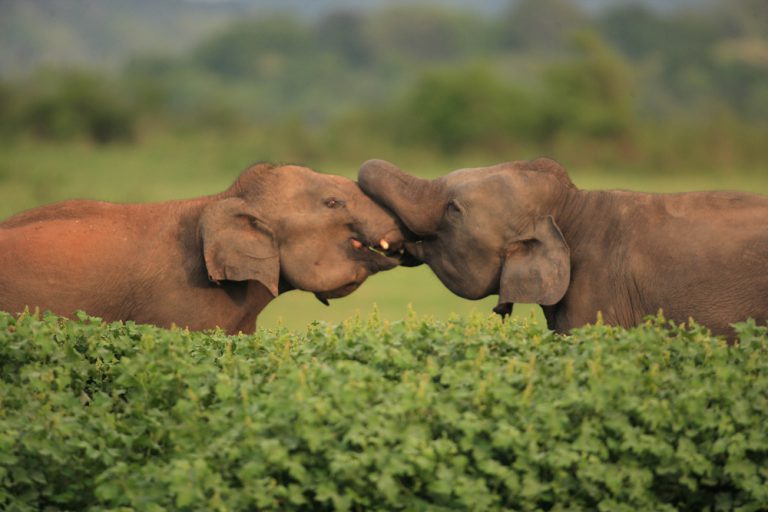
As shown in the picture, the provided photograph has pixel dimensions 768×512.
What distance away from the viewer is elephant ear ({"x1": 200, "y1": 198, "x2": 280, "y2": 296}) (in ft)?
28.5

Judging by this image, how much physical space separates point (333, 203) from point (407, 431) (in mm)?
3099

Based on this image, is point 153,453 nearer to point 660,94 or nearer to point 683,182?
point 683,182

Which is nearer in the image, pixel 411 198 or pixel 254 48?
pixel 411 198

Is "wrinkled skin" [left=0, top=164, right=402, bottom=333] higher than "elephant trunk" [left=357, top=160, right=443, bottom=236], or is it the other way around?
"elephant trunk" [left=357, top=160, right=443, bottom=236]

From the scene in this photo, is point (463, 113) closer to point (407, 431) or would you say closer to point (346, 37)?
point (407, 431)

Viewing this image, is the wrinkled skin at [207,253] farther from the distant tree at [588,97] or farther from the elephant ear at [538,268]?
the distant tree at [588,97]

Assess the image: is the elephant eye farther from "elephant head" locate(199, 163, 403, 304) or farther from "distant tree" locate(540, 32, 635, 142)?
"distant tree" locate(540, 32, 635, 142)

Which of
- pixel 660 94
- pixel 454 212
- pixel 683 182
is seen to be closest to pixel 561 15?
pixel 660 94

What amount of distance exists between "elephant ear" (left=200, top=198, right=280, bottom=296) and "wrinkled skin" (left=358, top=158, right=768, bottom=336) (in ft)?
2.25

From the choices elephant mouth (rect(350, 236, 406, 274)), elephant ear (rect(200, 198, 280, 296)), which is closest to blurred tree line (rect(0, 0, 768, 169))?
elephant mouth (rect(350, 236, 406, 274))

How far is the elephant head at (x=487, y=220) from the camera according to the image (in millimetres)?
8664

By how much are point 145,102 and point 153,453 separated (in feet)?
133

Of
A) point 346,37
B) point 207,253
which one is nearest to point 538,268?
point 207,253

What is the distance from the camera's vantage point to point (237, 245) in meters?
8.69
